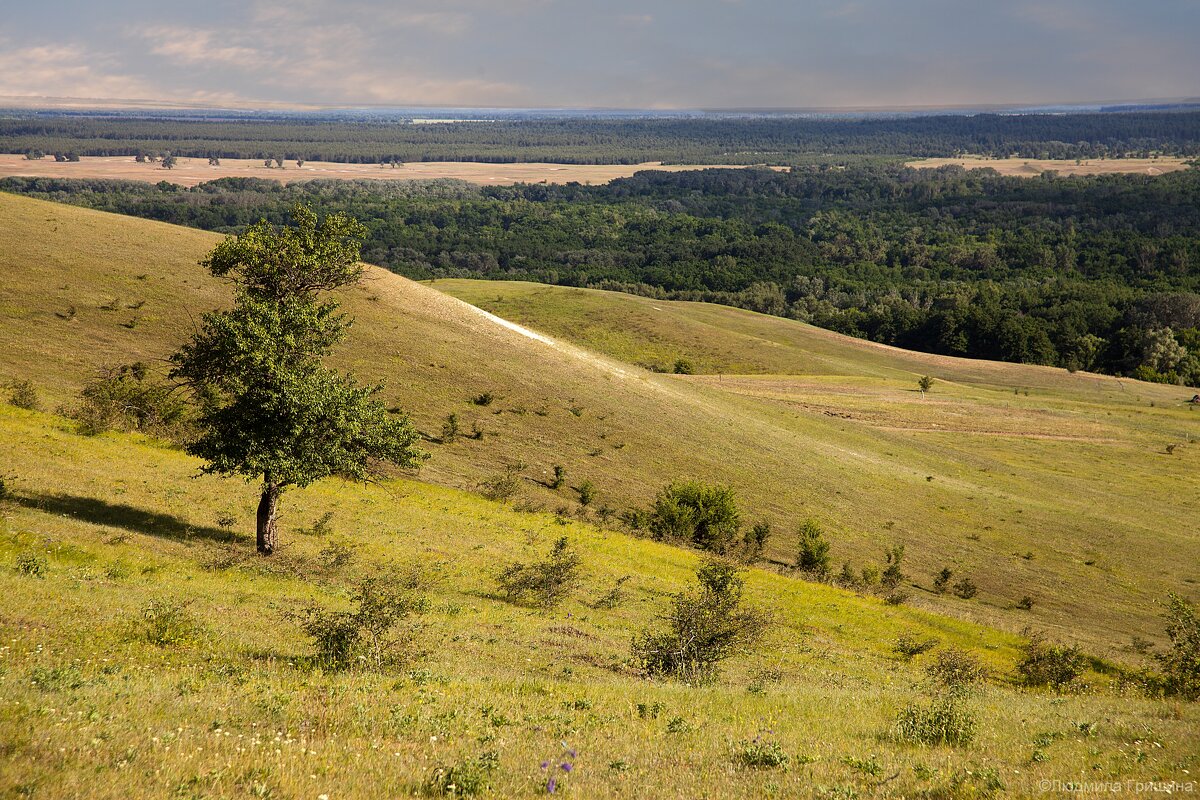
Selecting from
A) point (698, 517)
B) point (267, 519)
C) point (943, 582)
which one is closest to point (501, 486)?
point (698, 517)

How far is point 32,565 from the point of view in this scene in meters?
19.5

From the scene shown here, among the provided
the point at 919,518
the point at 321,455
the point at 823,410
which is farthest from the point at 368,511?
the point at 823,410

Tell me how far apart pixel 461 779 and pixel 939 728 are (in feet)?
32.9

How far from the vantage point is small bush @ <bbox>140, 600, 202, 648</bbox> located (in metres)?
15.9

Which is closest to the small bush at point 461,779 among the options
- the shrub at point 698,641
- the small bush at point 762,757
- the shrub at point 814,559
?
the small bush at point 762,757

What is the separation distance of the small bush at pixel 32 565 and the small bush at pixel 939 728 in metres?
21.4

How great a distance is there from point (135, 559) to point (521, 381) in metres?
42.1

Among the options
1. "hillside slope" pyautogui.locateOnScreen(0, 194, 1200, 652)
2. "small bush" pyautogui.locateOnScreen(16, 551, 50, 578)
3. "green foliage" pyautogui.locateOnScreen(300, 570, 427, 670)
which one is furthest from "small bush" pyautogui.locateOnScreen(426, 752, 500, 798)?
"hillside slope" pyautogui.locateOnScreen(0, 194, 1200, 652)

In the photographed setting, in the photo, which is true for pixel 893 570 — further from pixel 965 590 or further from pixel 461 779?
pixel 461 779

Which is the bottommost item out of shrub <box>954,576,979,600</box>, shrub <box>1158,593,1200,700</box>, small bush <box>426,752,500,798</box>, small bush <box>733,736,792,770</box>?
shrub <box>954,576,979,600</box>

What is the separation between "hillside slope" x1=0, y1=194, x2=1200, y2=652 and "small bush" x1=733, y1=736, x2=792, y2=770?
35075mm

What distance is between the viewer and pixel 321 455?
2931 cm

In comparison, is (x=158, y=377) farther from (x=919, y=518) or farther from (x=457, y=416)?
Result: (x=919, y=518)

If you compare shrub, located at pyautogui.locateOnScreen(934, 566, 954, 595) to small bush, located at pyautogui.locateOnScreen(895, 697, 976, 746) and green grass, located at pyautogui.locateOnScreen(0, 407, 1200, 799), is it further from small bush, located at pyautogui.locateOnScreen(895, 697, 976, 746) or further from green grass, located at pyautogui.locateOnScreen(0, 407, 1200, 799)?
small bush, located at pyautogui.locateOnScreen(895, 697, 976, 746)
